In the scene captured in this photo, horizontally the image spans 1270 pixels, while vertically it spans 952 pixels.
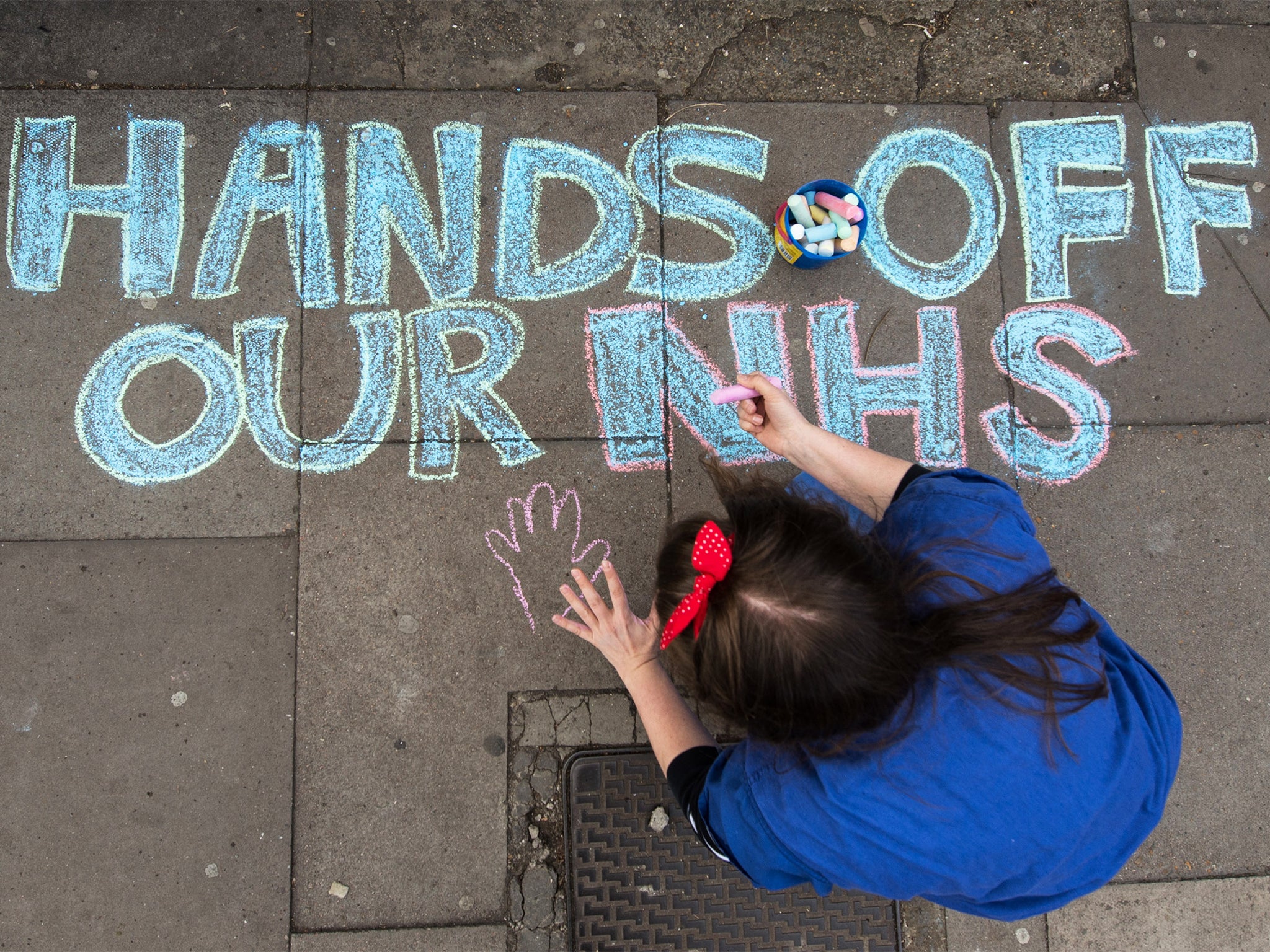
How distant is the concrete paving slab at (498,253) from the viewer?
8.79 ft

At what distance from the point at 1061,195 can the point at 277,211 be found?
2901 millimetres

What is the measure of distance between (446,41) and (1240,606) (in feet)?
11.7

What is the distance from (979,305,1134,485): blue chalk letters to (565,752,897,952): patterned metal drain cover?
163 cm

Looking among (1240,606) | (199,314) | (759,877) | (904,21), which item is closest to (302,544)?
(199,314)

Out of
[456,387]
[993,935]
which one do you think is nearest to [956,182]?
[456,387]

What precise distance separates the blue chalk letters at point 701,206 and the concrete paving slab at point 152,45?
135 cm

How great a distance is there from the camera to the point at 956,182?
2.84m

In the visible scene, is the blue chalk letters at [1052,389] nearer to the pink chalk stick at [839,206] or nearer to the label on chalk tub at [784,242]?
the pink chalk stick at [839,206]

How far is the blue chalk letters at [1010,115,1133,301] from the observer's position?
2.81m

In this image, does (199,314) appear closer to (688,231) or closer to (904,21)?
(688,231)

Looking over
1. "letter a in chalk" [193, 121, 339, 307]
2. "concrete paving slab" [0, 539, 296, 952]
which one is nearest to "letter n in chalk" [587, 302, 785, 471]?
"letter a in chalk" [193, 121, 339, 307]

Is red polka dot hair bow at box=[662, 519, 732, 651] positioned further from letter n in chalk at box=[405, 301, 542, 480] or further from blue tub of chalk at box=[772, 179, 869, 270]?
blue tub of chalk at box=[772, 179, 869, 270]

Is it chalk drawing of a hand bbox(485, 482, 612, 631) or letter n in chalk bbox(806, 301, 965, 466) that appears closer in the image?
chalk drawing of a hand bbox(485, 482, 612, 631)

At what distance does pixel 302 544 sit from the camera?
2619 mm
